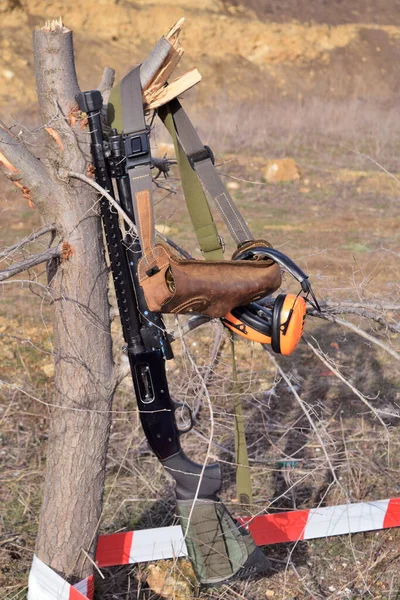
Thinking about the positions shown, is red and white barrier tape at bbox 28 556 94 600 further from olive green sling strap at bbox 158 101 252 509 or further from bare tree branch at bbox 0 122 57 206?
bare tree branch at bbox 0 122 57 206

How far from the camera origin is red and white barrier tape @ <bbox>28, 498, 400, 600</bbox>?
11.1ft

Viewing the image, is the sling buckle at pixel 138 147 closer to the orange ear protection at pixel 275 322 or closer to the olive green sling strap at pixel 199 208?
the olive green sling strap at pixel 199 208

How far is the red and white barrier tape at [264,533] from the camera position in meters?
3.37

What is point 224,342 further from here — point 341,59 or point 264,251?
point 341,59

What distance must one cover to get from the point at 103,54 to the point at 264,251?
1881cm

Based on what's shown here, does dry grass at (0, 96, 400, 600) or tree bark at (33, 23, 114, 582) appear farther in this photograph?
dry grass at (0, 96, 400, 600)

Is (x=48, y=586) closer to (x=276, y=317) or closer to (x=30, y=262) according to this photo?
(x=30, y=262)

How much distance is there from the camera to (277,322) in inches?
101

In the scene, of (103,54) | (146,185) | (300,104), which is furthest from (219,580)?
(103,54)

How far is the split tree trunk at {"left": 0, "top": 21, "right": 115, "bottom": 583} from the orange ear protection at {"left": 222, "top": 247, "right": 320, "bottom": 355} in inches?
25.2

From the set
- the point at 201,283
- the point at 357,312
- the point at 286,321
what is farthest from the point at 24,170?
the point at 357,312

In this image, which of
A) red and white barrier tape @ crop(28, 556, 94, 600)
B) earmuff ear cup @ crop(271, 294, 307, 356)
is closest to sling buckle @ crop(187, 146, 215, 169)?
earmuff ear cup @ crop(271, 294, 307, 356)

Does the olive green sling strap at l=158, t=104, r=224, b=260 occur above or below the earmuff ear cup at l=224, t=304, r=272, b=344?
above

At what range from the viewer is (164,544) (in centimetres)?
371
